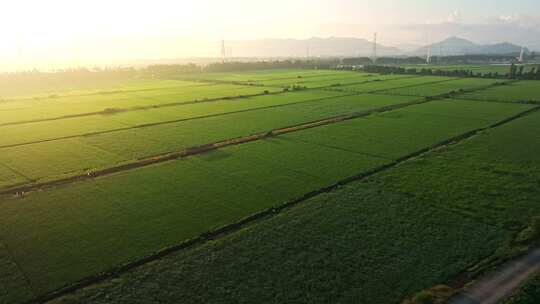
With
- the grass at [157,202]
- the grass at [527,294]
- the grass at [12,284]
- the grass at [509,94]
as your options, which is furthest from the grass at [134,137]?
the grass at [527,294]

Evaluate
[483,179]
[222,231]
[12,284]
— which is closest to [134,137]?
[222,231]

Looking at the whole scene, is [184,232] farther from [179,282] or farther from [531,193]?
[531,193]

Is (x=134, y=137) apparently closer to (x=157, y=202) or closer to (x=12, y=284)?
(x=157, y=202)

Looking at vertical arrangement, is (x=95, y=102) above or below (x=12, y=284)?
above

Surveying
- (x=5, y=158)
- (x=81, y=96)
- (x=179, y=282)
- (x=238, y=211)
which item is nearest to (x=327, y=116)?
(x=238, y=211)

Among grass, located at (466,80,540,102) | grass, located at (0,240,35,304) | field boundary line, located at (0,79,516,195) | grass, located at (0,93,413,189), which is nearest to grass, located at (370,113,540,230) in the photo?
field boundary line, located at (0,79,516,195)

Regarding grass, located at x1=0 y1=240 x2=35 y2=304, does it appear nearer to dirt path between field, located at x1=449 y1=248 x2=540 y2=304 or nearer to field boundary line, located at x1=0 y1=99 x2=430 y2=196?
field boundary line, located at x1=0 y1=99 x2=430 y2=196
